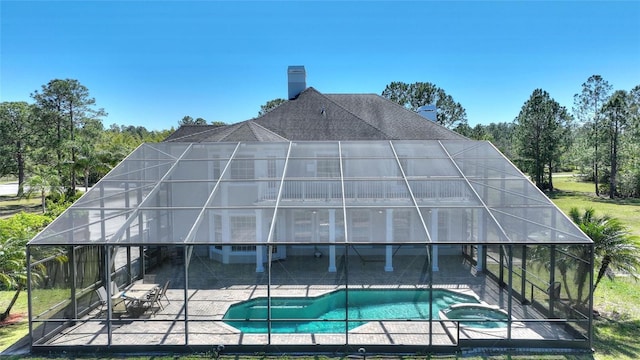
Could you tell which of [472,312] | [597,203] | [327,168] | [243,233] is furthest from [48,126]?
[597,203]

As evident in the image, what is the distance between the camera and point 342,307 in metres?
11.7

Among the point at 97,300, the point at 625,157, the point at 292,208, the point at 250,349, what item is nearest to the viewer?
the point at 250,349

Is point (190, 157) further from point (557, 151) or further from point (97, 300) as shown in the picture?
point (557, 151)

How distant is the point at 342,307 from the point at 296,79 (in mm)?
19313

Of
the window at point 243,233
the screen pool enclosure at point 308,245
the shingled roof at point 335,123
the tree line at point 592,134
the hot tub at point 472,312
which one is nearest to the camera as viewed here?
the screen pool enclosure at point 308,245

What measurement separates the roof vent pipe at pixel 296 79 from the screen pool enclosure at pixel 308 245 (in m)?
Answer: 13.9

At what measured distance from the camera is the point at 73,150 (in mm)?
32906

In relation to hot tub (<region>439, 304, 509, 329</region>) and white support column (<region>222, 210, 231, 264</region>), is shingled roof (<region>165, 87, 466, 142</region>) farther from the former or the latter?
hot tub (<region>439, 304, 509, 329</region>)

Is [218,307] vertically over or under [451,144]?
under

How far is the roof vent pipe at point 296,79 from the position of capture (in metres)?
26.7

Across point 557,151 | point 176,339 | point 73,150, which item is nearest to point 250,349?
point 176,339

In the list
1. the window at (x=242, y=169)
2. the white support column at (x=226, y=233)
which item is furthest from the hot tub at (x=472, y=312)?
the window at (x=242, y=169)

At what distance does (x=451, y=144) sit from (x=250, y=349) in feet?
33.4

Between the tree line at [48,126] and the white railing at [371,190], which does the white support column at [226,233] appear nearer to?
the white railing at [371,190]
